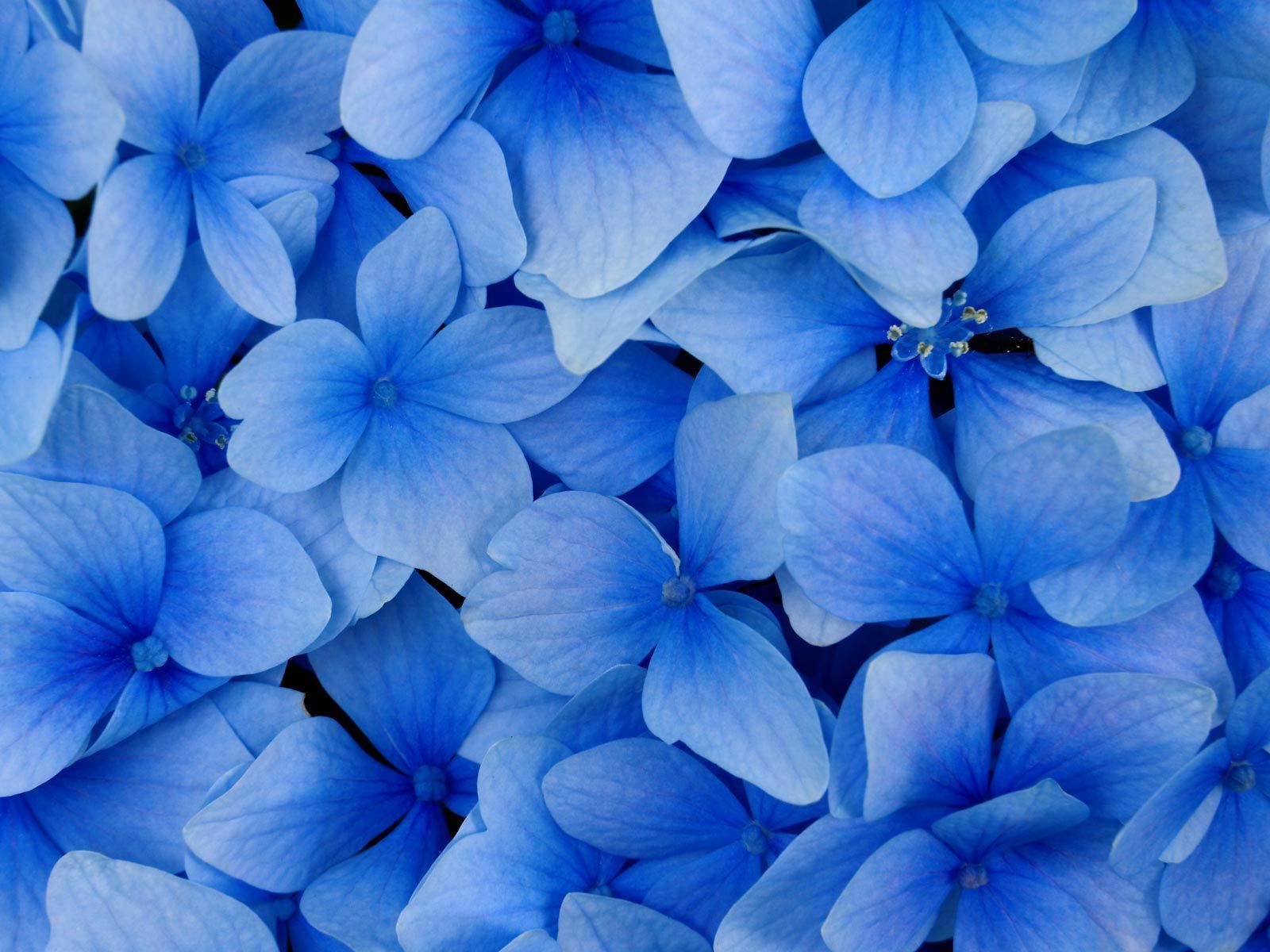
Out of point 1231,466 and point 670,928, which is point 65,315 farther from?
point 1231,466

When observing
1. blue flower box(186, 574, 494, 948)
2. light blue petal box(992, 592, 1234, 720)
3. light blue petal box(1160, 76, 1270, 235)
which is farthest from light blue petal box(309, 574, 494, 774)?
light blue petal box(1160, 76, 1270, 235)

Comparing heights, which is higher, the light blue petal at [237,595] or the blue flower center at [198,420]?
the blue flower center at [198,420]

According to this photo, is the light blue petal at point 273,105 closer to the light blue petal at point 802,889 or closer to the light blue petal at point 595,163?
the light blue petal at point 595,163

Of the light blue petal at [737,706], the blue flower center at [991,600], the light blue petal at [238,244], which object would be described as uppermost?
the light blue petal at [238,244]

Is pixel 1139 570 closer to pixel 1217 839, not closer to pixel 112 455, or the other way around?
pixel 1217 839

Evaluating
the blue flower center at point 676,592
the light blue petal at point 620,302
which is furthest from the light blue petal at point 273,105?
the blue flower center at point 676,592

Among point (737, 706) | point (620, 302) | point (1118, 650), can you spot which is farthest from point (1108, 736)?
point (620, 302)

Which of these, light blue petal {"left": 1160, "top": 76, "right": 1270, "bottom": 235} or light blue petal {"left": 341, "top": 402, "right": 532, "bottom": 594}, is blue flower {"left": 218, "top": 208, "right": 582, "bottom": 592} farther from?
light blue petal {"left": 1160, "top": 76, "right": 1270, "bottom": 235}
